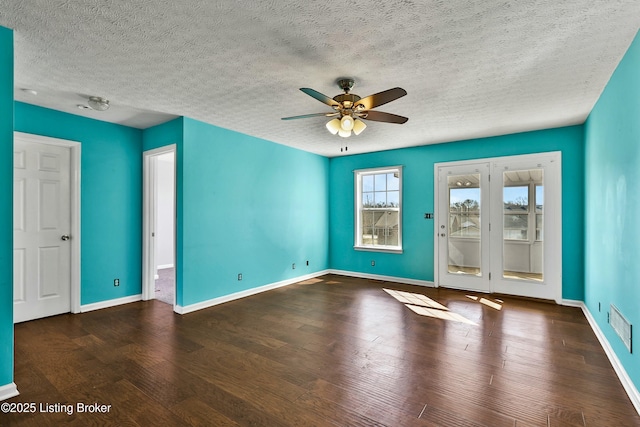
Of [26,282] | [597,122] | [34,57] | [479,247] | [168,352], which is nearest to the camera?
[34,57]

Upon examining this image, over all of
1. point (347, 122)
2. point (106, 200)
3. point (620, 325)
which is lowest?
point (620, 325)

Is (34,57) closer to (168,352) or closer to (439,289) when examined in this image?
(168,352)

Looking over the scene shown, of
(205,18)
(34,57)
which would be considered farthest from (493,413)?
(34,57)

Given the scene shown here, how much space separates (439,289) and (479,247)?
3.13 feet

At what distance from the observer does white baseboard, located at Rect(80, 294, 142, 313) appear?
418 cm

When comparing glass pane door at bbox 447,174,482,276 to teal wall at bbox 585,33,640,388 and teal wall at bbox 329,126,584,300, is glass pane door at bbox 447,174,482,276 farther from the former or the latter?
teal wall at bbox 585,33,640,388

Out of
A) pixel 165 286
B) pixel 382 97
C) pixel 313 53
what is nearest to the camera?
pixel 313 53

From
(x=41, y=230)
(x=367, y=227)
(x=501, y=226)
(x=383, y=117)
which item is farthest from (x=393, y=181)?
(x=41, y=230)

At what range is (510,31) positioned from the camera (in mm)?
2170

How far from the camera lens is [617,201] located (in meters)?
2.67

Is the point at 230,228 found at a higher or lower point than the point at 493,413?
higher

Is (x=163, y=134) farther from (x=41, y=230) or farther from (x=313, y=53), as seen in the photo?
(x=313, y=53)

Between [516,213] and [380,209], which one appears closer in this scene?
[516,213]

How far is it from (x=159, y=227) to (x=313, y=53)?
255 inches
